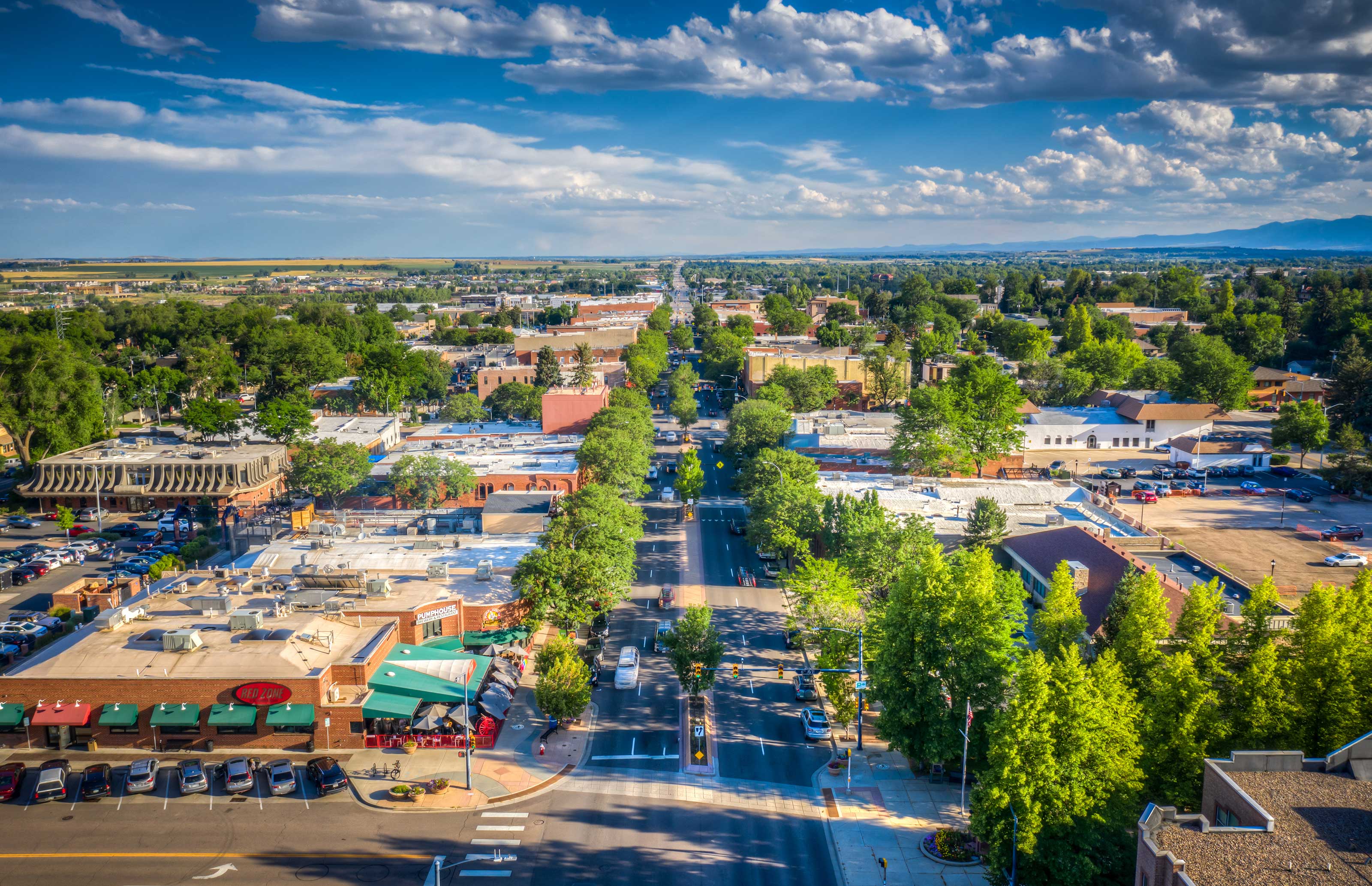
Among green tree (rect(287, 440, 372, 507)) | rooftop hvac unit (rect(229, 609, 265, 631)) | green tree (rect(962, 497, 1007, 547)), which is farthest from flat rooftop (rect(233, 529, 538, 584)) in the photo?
green tree (rect(962, 497, 1007, 547))

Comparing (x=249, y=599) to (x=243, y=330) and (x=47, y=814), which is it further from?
(x=243, y=330)

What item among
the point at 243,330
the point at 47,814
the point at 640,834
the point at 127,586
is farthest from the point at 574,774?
the point at 243,330

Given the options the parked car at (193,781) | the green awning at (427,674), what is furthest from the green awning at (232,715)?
the green awning at (427,674)

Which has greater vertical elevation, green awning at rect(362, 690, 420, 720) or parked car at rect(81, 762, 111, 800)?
green awning at rect(362, 690, 420, 720)

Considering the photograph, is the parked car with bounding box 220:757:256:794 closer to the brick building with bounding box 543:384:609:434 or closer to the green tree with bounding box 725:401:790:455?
the green tree with bounding box 725:401:790:455

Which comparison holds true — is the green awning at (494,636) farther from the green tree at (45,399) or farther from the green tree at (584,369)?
the green tree at (45,399)

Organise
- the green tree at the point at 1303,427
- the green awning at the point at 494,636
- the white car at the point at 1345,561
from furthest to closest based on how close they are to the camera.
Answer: the green tree at the point at 1303,427 < the white car at the point at 1345,561 < the green awning at the point at 494,636
